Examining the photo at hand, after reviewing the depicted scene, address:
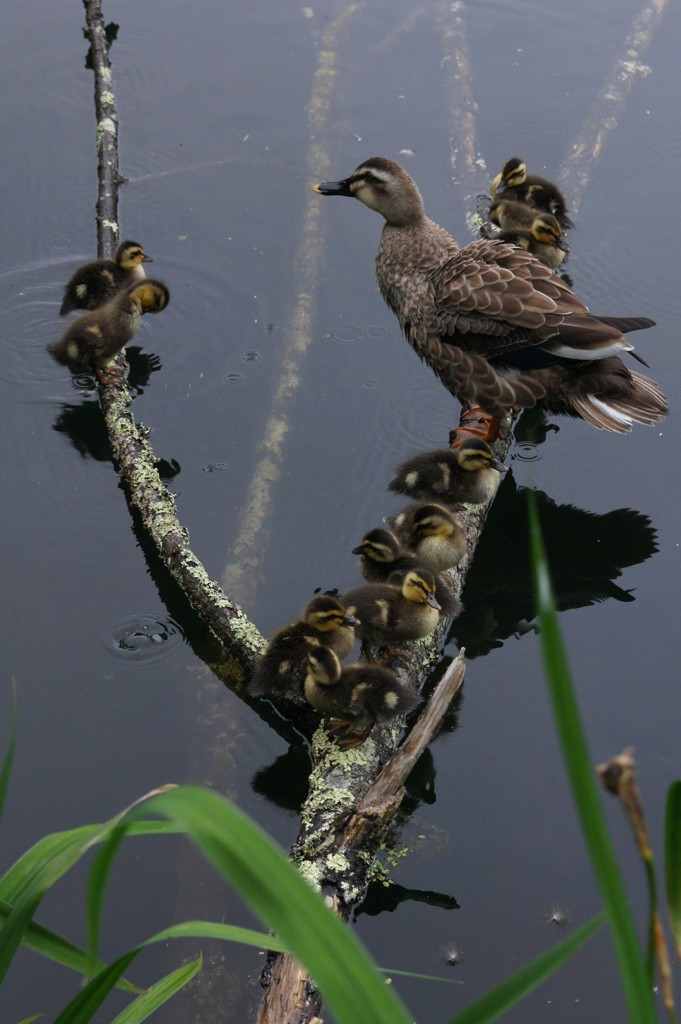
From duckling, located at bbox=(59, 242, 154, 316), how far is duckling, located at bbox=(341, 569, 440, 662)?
2.20 metres

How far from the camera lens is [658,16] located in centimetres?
709

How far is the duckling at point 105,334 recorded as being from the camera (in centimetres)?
438

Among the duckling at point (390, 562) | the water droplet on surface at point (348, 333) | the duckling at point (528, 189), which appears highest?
the duckling at point (528, 189)

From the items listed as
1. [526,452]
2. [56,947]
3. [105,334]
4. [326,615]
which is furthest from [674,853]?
[105,334]

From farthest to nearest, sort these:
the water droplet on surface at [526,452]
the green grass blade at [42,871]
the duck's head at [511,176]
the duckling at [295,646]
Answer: the duck's head at [511,176] < the water droplet on surface at [526,452] < the duckling at [295,646] < the green grass blade at [42,871]

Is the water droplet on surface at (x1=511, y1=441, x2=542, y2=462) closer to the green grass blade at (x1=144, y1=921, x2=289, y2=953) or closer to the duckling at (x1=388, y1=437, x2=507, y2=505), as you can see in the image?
the duckling at (x1=388, y1=437, x2=507, y2=505)

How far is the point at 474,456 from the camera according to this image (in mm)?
3881

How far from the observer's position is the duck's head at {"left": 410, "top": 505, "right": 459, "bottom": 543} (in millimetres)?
3564

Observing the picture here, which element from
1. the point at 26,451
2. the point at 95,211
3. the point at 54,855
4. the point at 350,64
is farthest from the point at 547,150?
the point at 54,855

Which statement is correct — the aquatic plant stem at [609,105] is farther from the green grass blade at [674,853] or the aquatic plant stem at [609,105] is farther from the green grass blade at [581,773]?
the green grass blade at [581,773]

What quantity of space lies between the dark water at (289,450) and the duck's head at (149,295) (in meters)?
0.26

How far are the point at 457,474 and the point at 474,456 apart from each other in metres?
0.10

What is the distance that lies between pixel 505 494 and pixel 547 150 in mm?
2685

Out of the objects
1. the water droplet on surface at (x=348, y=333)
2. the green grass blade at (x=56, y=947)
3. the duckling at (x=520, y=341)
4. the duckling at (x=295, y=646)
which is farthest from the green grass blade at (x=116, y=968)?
the water droplet on surface at (x=348, y=333)
